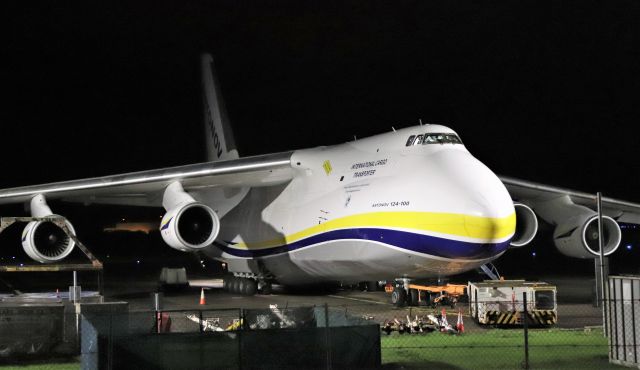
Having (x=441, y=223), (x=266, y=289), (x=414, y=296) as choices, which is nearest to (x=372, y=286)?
(x=266, y=289)

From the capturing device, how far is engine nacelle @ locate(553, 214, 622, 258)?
23.1 metres

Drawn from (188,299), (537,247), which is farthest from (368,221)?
(537,247)

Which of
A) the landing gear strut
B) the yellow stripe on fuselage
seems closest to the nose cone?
the yellow stripe on fuselage

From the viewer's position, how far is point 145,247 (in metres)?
88.3

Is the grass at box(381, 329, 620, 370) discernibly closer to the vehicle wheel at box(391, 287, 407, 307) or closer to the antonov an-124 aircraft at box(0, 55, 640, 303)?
the antonov an-124 aircraft at box(0, 55, 640, 303)

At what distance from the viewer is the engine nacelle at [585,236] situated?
2311 centimetres

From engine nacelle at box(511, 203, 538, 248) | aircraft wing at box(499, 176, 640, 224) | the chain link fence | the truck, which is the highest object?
aircraft wing at box(499, 176, 640, 224)

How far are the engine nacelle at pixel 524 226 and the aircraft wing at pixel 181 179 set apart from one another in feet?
19.7

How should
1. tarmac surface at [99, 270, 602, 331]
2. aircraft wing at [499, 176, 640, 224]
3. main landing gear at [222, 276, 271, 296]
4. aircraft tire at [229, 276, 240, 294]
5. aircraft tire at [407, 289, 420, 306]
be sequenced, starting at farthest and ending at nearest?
aircraft tire at [229, 276, 240, 294] → main landing gear at [222, 276, 271, 296] → aircraft wing at [499, 176, 640, 224] → aircraft tire at [407, 289, 420, 306] → tarmac surface at [99, 270, 602, 331]

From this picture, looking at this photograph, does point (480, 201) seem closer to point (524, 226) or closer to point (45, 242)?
point (524, 226)

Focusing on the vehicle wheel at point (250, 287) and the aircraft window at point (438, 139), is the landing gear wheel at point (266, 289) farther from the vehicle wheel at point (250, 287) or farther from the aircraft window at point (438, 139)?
the aircraft window at point (438, 139)

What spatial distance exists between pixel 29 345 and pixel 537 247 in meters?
75.0

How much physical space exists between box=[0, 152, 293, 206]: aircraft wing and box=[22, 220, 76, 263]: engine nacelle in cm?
118

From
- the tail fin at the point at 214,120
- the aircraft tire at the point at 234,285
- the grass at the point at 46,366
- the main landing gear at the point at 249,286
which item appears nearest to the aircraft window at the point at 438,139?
the main landing gear at the point at 249,286
